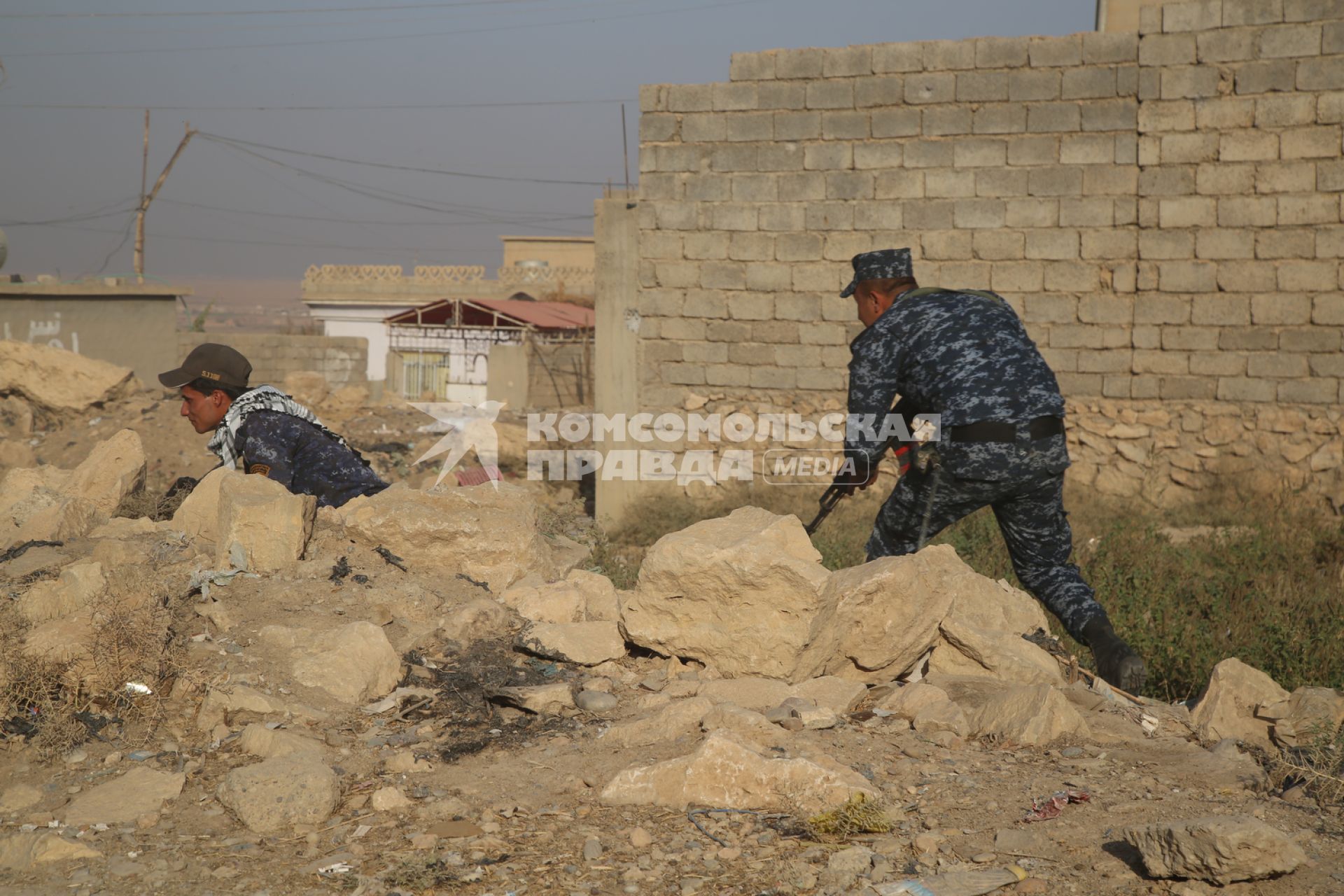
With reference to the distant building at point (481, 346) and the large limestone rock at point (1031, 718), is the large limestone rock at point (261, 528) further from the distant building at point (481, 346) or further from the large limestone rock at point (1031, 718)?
the distant building at point (481, 346)

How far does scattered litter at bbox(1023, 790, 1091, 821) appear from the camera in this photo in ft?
6.99

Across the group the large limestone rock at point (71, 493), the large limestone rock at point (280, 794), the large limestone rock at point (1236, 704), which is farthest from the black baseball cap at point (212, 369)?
the large limestone rock at point (1236, 704)

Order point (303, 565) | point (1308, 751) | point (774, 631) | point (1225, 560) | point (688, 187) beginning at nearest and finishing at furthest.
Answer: point (1308, 751)
point (774, 631)
point (303, 565)
point (1225, 560)
point (688, 187)

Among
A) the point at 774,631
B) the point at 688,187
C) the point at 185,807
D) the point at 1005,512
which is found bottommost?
the point at 185,807

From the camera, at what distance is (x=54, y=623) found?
265 centimetres

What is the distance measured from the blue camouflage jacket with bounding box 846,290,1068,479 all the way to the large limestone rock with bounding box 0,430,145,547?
9.20 ft

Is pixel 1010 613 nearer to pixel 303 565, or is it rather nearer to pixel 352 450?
pixel 303 565

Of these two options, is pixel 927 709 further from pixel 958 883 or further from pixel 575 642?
pixel 575 642

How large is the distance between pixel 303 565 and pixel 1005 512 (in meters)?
2.38

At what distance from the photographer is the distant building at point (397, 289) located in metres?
31.0

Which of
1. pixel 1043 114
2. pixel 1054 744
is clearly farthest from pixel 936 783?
pixel 1043 114

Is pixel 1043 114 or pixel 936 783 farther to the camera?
pixel 1043 114

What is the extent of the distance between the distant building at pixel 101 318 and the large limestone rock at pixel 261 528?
1039 cm

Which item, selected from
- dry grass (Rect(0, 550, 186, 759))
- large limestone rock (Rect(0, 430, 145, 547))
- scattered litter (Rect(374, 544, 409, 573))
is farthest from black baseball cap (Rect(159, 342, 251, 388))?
dry grass (Rect(0, 550, 186, 759))
